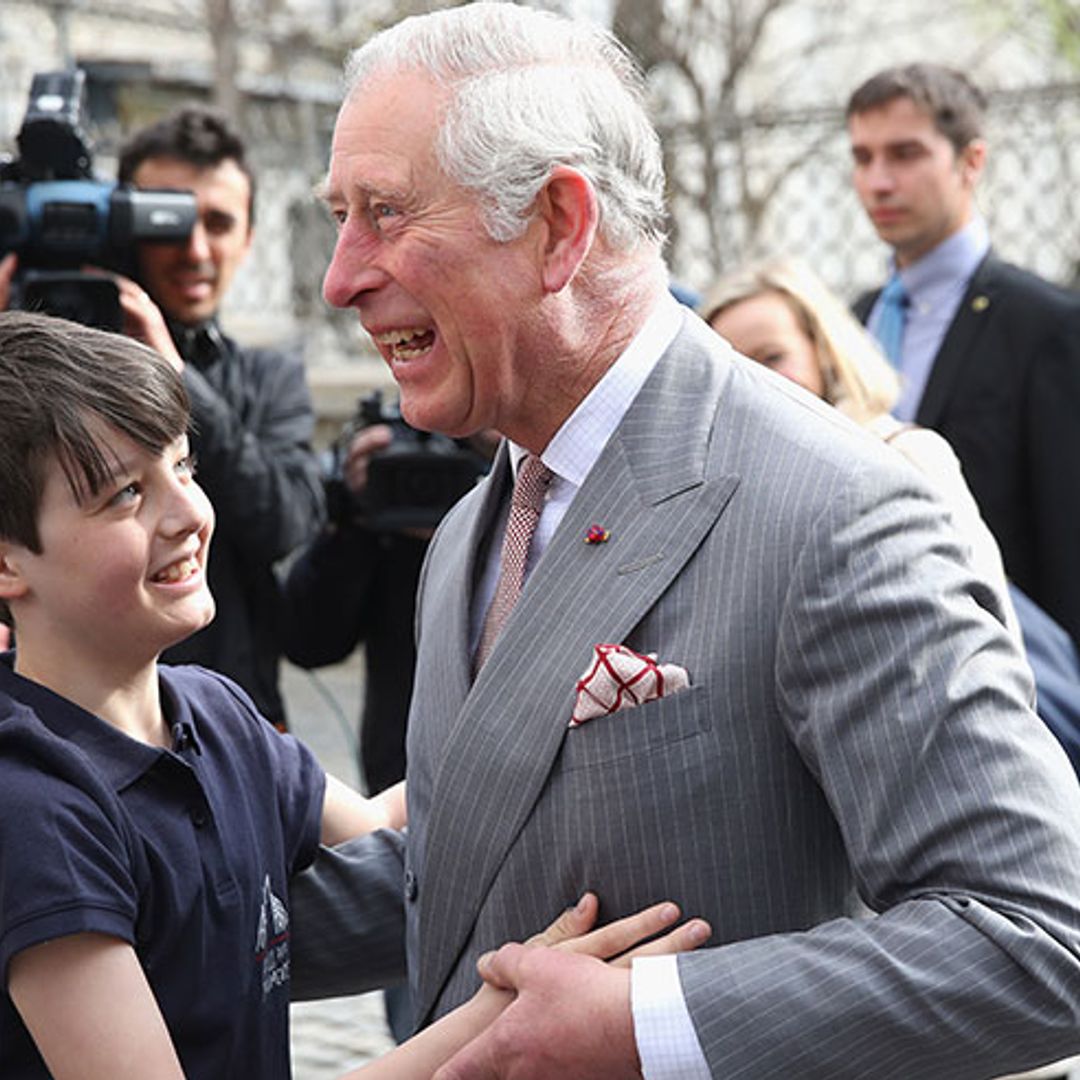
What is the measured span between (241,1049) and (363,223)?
2.83 ft

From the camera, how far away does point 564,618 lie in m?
2.05

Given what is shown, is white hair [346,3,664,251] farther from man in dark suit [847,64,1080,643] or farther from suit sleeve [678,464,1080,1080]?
man in dark suit [847,64,1080,643]

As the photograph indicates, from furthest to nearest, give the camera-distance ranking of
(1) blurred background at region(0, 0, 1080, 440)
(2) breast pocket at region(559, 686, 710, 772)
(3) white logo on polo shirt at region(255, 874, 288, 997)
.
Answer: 1. (1) blurred background at region(0, 0, 1080, 440)
2. (3) white logo on polo shirt at region(255, 874, 288, 997)
3. (2) breast pocket at region(559, 686, 710, 772)

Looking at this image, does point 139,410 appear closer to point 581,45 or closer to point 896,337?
point 581,45

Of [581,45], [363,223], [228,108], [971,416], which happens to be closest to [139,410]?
[363,223]

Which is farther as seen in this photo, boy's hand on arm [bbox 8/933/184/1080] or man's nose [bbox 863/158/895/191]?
man's nose [bbox 863/158/895/191]

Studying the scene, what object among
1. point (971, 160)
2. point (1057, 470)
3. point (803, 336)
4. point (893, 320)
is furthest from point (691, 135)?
point (803, 336)

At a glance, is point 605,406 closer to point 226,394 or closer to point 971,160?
point 226,394

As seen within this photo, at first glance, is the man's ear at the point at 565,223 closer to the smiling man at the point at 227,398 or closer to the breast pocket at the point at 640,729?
the breast pocket at the point at 640,729

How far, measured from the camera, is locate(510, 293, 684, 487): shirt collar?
217cm

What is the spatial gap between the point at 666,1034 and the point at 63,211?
2.23 m

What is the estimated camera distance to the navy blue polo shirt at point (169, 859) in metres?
1.98

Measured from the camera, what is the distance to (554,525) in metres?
2.23

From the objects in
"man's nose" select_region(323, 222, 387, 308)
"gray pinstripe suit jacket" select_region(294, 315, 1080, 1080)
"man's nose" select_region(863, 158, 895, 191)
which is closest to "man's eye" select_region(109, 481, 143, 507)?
"man's nose" select_region(323, 222, 387, 308)
